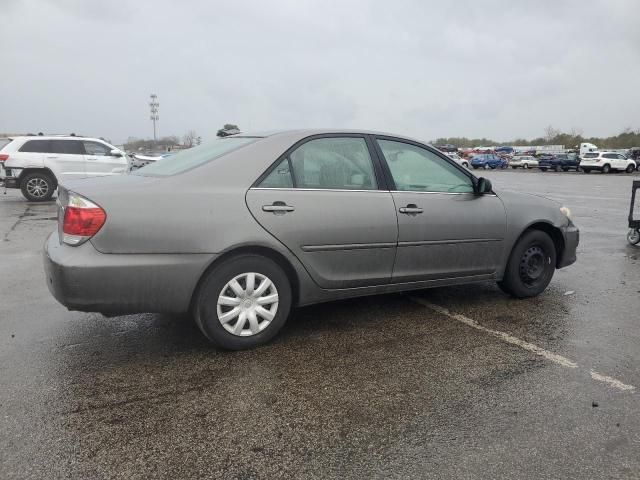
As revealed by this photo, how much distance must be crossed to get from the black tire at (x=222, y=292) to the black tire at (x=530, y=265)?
7.76ft

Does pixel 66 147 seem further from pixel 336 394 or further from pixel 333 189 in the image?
pixel 336 394

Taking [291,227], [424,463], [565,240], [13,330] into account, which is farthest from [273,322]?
[565,240]

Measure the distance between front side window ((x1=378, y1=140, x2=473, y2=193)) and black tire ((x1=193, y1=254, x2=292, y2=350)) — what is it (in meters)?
1.30

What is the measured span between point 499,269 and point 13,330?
13.8ft

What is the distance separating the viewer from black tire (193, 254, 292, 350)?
351cm

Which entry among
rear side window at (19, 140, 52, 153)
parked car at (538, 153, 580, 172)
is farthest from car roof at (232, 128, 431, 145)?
parked car at (538, 153, 580, 172)

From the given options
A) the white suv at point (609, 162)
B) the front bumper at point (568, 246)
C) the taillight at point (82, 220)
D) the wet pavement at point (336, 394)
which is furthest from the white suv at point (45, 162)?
the white suv at point (609, 162)

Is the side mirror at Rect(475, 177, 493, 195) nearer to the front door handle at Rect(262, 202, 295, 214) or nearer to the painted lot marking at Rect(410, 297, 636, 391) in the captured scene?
the painted lot marking at Rect(410, 297, 636, 391)

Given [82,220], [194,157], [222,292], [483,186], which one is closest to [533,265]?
[483,186]

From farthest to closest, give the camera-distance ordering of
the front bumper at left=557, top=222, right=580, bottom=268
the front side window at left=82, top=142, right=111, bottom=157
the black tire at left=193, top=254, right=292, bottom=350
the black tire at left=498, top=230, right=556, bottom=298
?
the front side window at left=82, top=142, right=111, bottom=157 < the front bumper at left=557, top=222, right=580, bottom=268 < the black tire at left=498, top=230, right=556, bottom=298 < the black tire at left=193, top=254, right=292, bottom=350

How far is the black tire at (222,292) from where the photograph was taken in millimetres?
3514

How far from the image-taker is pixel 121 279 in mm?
3273

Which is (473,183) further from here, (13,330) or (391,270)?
(13,330)

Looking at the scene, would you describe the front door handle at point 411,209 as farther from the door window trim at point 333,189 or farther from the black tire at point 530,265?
the black tire at point 530,265
